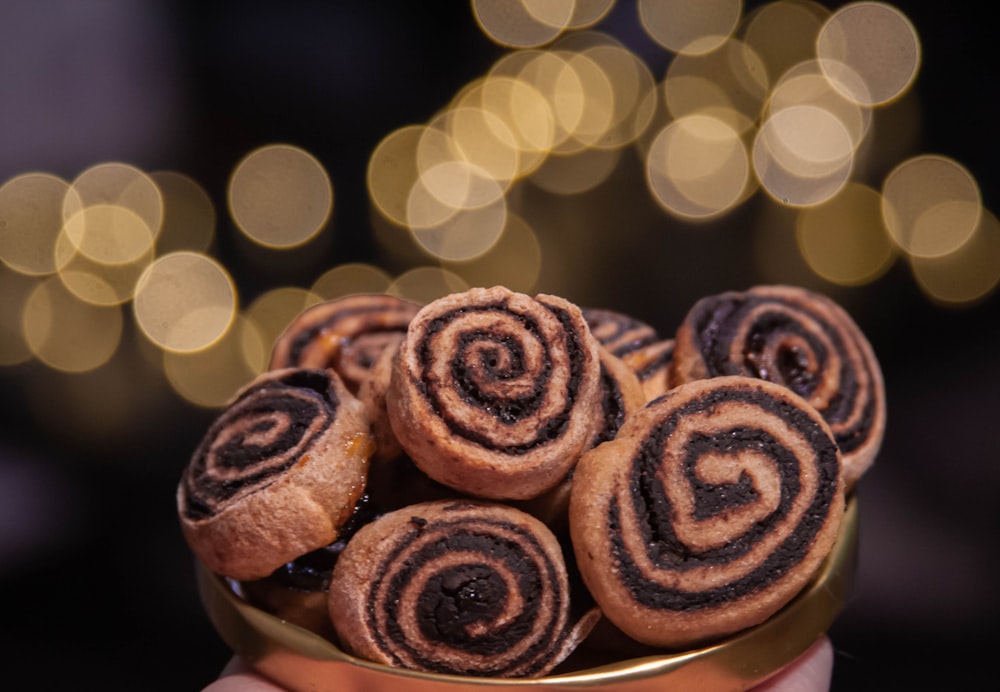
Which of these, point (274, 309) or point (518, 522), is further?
point (274, 309)

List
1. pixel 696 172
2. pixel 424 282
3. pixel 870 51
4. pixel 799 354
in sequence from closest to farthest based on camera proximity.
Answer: pixel 799 354 → pixel 870 51 → pixel 696 172 → pixel 424 282

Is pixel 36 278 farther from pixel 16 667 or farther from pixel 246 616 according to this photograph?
pixel 246 616

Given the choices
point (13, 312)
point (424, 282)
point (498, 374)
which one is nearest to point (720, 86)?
point (424, 282)

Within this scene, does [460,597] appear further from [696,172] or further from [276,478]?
[696,172]

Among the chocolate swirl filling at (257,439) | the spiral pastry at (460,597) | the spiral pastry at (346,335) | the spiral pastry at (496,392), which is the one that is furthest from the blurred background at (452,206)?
the spiral pastry at (460,597)

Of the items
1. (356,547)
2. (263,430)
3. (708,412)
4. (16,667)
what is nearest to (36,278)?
(16,667)

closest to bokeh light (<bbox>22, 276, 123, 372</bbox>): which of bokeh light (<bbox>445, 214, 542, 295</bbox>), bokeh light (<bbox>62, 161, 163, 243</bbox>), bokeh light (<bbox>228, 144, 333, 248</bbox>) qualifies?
bokeh light (<bbox>62, 161, 163, 243</bbox>)
